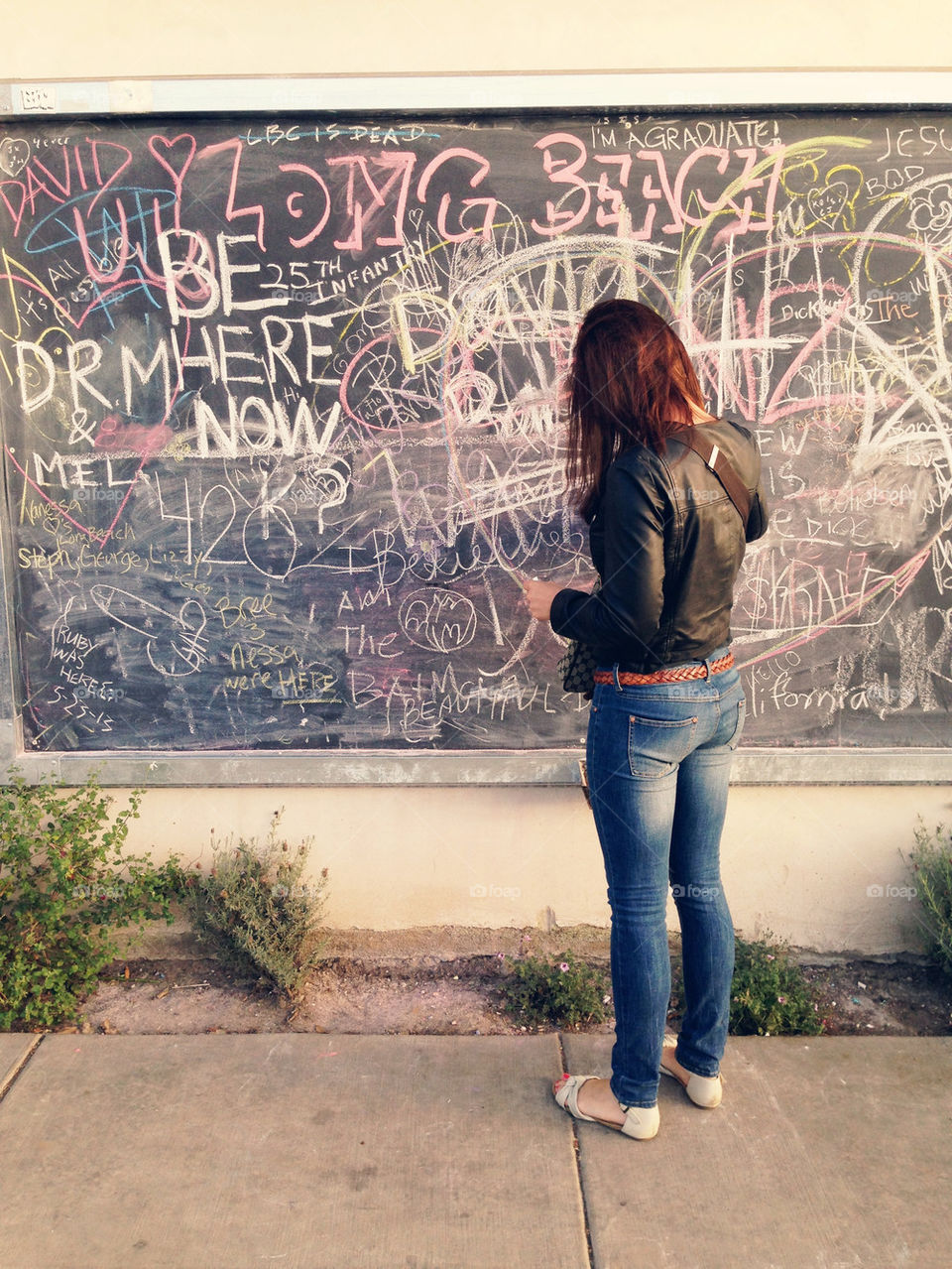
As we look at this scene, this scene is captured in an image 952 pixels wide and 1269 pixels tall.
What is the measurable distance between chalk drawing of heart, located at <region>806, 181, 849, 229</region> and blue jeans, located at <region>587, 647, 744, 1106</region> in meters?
1.73

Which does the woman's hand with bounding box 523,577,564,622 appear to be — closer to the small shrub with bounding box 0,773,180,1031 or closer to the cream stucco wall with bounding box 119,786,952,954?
the cream stucco wall with bounding box 119,786,952,954

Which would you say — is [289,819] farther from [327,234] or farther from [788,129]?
[788,129]

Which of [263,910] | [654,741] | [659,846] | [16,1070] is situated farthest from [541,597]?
[16,1070]

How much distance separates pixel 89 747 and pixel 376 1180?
1886 millimetres

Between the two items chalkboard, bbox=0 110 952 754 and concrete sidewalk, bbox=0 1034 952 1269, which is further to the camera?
chalkboard, bbox=0 110 952 754

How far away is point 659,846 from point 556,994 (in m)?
1.06

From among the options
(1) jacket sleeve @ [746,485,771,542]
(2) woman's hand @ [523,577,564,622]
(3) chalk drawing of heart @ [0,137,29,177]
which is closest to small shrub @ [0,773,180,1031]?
(2) woman's hand @ [523,577,564,622]

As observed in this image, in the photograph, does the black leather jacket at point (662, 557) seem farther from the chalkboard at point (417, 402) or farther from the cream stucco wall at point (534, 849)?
the cream stucco wall at point (534, 849)

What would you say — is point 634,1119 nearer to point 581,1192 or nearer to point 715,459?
point 581,1192

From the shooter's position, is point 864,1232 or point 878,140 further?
point 878,140

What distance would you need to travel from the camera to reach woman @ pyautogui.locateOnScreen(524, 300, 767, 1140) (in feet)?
7.93

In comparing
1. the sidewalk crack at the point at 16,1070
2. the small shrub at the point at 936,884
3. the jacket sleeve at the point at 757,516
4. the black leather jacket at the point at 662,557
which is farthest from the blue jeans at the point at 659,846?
the sidewalk crack at the point at 16,1070

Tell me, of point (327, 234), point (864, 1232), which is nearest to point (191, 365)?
point (327, 234)

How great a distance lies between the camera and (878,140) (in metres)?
3.35
